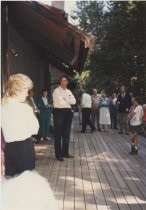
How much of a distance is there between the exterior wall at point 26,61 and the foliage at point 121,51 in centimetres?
896

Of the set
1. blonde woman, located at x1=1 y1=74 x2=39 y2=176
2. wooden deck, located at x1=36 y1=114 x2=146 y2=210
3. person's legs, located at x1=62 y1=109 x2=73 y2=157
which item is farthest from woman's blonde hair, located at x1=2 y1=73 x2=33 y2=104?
person's legs, located at x1=62 y1=109 x2=73 y2=157

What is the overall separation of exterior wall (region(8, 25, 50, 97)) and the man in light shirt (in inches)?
44.5

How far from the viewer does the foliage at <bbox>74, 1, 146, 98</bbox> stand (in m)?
29.8

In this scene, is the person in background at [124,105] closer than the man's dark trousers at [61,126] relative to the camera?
No

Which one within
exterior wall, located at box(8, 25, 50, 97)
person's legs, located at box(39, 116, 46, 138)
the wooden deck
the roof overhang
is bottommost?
the wooden deck

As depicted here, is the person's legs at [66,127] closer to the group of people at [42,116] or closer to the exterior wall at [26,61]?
the group of people at [42,116]

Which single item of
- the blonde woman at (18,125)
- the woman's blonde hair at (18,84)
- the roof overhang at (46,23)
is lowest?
the blonde woman at (18,125)

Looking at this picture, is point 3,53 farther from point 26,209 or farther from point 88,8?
point 88,8

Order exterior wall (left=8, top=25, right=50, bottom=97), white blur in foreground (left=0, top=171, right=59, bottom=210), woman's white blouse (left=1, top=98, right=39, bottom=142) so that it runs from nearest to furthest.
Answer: white blur in foreground (left=0, top=171, right=59, bottom=210) < woman's white blouse (left=1, top=98, right=39, bottom=142) < exterior wall (left=8, top=25, right=50, bottom=97)

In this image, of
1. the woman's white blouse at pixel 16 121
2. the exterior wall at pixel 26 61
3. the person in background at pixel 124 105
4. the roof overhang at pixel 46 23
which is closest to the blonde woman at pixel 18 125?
the woman's white blouse at pixel 16 121

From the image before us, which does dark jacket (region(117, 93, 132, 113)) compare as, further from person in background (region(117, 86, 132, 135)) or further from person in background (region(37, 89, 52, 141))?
person in background (region(37, 89, 52, 141))

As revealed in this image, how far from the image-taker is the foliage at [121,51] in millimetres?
29766

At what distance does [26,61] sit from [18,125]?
9803mm

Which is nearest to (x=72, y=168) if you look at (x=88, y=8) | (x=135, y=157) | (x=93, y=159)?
(x=93, y=159)
